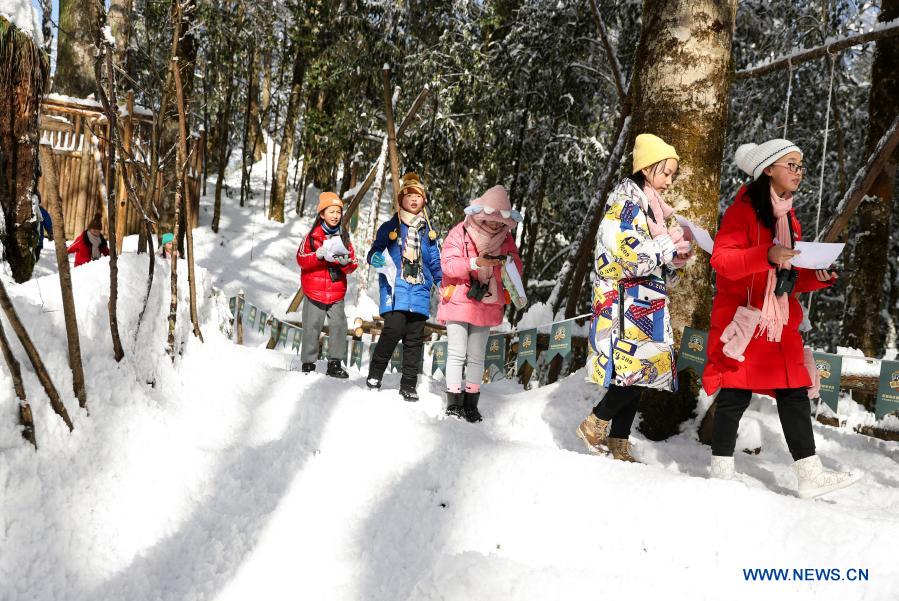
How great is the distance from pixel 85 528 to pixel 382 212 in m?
22.4

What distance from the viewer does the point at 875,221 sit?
805 cm

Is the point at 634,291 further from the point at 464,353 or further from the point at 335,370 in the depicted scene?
the point at 335,370

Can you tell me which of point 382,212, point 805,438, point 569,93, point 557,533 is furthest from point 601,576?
point 382,212

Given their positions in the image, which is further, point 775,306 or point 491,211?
point 491,211

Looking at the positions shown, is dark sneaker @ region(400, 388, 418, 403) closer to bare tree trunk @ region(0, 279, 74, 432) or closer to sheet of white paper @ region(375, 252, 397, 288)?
sheet of white paper @ region(375, 252, 397, 288)

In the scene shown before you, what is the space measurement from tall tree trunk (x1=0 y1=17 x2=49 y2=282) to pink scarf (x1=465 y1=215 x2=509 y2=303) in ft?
8.49

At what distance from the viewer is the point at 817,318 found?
13828 mm

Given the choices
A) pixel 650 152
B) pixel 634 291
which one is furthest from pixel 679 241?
pixel 650 152

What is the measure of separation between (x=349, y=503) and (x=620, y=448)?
1.53 m

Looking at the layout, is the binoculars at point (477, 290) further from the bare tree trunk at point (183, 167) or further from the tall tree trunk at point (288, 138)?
the tall tree trunk at point (288, 138)

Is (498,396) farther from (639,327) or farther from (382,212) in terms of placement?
(382,212)

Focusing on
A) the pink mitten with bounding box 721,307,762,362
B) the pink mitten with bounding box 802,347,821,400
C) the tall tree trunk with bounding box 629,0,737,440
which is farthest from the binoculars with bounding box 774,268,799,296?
the tall tree trunk with bounding box 629,0,737,440

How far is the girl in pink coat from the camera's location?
4.50 meters

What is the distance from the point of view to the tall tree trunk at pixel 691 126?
13.4ft
